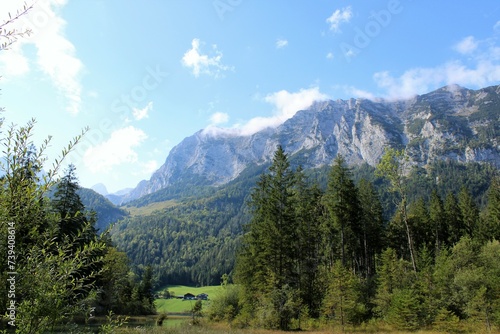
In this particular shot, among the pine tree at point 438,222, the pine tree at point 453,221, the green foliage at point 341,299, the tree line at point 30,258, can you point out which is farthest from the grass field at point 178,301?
the tree line at point 30,258

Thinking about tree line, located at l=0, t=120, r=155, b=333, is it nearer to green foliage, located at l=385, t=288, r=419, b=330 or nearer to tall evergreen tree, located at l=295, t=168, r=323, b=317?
green foliage, located at l=385, t=288, r=419, b=330

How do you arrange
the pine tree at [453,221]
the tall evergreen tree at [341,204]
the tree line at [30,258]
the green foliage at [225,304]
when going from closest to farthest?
1. the tree line at [30,258]
2. the tall evergreen tree at [341,204]
3. the green foliage at [225,304]
4. the pine tree at [453,221]

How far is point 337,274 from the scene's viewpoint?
89.8 ft

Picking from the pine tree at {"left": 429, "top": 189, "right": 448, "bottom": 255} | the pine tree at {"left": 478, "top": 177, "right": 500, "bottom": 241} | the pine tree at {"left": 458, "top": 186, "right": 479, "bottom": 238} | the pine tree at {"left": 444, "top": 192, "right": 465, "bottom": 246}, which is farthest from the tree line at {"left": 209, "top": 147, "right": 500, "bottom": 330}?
the pine tree at {"left": 458, "top": 186, "right": 479, "bottom": 238}

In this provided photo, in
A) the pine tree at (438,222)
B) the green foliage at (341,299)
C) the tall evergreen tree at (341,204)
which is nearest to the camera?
the green foliage at (341,299)

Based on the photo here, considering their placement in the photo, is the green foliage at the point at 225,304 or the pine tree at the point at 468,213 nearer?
the green foliage at the point at 225,304

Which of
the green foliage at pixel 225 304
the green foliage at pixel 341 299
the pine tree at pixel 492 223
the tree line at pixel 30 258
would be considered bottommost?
the green foliage at pixel 225 304

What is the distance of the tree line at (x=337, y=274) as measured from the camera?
26811 millimetres

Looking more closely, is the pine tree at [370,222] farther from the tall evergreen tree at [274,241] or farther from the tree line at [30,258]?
the tree line at [30,258]

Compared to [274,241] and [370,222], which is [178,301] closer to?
[370,222]

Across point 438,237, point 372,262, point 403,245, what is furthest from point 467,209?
point 372,262

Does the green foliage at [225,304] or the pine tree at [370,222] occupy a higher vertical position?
the pine tree at [370,222]

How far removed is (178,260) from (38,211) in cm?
20045

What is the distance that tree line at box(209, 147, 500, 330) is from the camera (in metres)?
26.8
